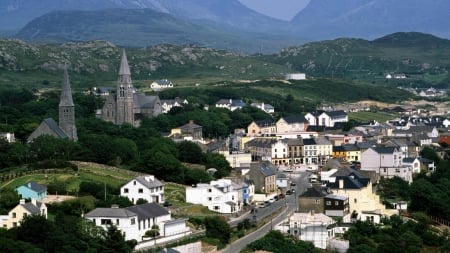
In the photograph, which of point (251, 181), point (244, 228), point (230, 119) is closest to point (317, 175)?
point (251, 181)

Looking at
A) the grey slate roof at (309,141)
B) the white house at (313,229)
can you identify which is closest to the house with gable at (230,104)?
the grey slate roof at (309,141)

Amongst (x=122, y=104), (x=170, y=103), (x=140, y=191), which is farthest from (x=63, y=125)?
(x=170, y=103)

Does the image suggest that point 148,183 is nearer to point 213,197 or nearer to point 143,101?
point 213,197

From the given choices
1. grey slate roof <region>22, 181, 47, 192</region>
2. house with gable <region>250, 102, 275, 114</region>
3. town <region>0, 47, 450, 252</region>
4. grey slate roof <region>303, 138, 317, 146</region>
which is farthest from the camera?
house with gable <region>250, 102, 275, 114</region>

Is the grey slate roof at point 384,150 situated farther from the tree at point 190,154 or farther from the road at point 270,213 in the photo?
the tree at point 190,154

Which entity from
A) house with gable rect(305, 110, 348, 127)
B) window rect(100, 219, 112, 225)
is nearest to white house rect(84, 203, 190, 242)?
window rect(100, 219, 112, 225)

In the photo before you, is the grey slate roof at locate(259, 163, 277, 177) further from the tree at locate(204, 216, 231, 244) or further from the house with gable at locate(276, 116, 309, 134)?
the house with gable at locate(276, 116, 309, 134)

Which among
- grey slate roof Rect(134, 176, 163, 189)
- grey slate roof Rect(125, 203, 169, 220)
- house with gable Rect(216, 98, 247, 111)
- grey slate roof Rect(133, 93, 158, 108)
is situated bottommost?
grey slate roof Rect(125, 203, 169, 220)
